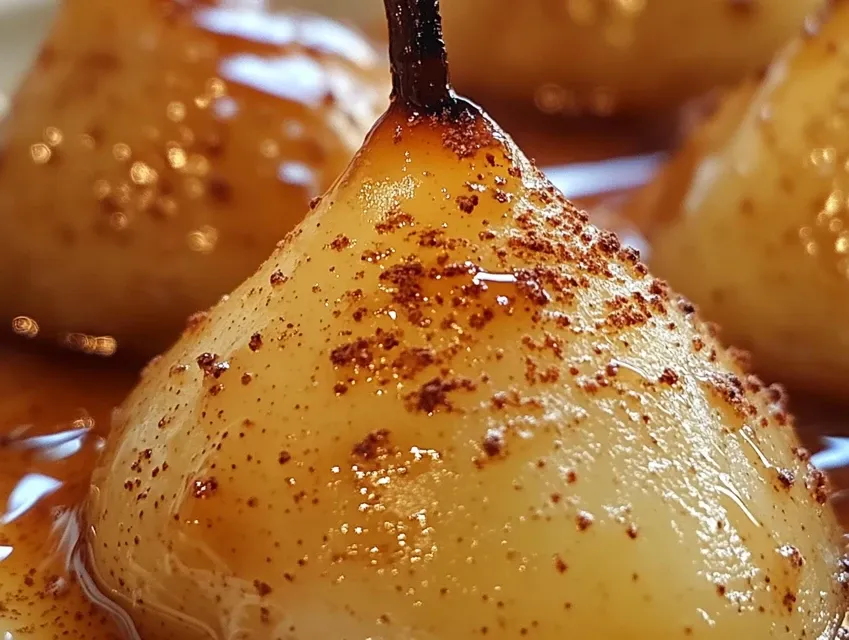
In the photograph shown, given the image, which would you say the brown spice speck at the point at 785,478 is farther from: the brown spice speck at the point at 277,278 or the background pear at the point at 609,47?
the background pear at the point at 609,47

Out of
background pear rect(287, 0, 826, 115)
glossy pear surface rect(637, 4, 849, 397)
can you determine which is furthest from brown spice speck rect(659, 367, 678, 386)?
background pear rect(287, 0, 826, 115)

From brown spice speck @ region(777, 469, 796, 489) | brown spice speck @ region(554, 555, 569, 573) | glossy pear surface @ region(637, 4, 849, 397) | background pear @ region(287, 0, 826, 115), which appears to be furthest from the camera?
background pear @ region(287, 0, 826, 115)

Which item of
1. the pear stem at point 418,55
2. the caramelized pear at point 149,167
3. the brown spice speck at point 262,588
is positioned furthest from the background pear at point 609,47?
the brown spice speck at point 262,588

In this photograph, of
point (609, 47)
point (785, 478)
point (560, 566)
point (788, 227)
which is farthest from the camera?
point (609, 47)

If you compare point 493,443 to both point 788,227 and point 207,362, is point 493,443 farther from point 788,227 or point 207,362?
point 788,227

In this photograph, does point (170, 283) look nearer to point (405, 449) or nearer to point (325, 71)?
point (325, 71)

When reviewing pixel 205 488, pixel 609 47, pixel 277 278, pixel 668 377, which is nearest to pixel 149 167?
pixel 277 278

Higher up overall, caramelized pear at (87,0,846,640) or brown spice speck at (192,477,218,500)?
caramelized pear at (87,0,846,640)

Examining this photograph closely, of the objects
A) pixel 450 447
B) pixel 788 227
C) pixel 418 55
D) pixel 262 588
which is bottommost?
pixel 262 588

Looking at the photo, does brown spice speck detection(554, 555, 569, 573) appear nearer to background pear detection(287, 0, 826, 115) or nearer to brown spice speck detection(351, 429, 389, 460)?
brown spice speck detection(351, 429, 389, 460)
